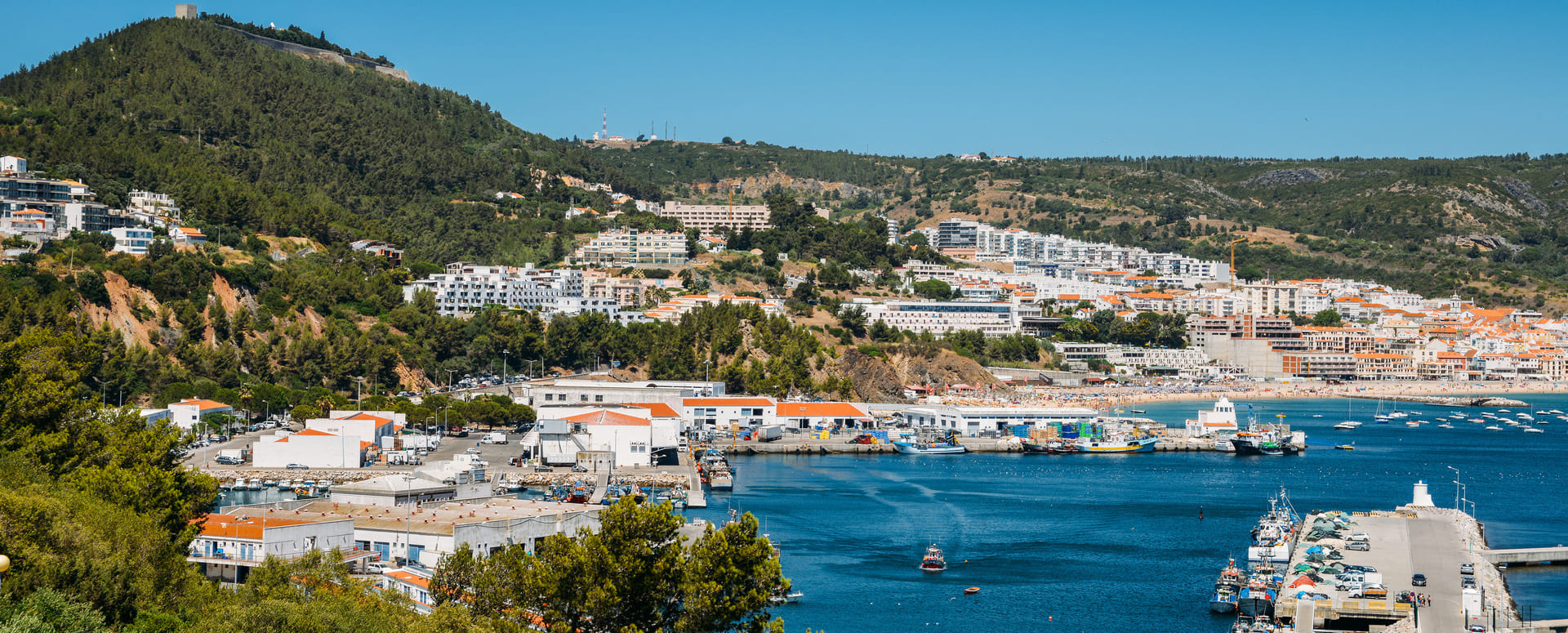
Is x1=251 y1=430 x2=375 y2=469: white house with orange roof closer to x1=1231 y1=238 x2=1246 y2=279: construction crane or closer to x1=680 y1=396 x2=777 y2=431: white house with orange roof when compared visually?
x1=680 y1=396 x2=777 y2=431: white house with orange roof

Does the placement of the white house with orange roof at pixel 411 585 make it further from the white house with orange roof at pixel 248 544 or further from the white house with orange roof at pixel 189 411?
the white house with orange roof at pixel 189 411

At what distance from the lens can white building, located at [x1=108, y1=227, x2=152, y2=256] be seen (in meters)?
55.7

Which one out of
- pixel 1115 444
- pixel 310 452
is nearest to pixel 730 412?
pixel 1115 444

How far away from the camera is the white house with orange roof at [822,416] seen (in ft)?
175

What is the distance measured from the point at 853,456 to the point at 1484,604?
2808 cm

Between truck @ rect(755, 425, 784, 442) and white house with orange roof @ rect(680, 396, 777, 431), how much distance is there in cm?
87

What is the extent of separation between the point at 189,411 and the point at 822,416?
891 inches

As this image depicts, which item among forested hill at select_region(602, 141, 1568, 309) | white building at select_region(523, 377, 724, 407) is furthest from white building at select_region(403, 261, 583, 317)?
forested hill at select_region(602, 141, 1568, 309)

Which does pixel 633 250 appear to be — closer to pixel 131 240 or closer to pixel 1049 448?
pixel 131 240

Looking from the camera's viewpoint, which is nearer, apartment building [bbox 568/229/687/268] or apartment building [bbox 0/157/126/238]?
apartment building [bbox 0/157/126/238]

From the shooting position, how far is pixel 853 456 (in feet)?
161

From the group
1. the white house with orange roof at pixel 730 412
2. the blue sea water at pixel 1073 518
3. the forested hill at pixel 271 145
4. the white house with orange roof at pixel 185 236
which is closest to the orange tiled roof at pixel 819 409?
the white house with orange roof at pixel 730 412

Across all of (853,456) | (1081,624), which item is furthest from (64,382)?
(853,456)

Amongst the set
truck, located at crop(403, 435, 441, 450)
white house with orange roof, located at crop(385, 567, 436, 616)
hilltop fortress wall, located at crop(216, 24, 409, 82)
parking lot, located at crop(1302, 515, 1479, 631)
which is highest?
hilltop fortress wall, located at crop(216, 24, 409, 82)
